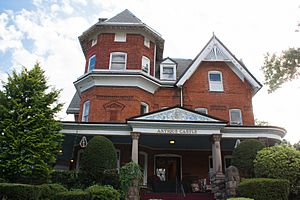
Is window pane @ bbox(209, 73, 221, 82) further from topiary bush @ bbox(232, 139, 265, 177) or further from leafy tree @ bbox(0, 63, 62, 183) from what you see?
leafy tree @ bbox(0, 63, 62, 183)

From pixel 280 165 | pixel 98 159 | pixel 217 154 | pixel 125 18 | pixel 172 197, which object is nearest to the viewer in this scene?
pixel 280 165

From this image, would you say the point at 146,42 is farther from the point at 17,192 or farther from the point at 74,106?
the point at 17,192

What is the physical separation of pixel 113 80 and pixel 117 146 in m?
4.58

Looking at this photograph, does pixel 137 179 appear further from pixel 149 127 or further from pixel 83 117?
pixel 83 117

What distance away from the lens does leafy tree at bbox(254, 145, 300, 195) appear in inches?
432

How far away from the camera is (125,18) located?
21.9 m

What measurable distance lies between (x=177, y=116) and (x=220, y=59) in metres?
8.15

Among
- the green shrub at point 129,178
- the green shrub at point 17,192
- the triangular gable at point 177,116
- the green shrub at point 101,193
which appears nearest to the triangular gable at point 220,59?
the triangular gable at point 177,116

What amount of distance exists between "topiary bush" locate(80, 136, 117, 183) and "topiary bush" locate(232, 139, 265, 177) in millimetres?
5862

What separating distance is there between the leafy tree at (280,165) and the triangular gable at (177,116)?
3.41m

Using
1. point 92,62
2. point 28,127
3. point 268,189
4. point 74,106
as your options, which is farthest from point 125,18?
point 268,189

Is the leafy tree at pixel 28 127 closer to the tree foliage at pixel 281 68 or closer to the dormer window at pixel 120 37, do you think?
the dormer window at pixel 120 37

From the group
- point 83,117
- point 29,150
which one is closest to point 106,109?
point 83,117

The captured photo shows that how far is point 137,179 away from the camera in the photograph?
12297 mm
